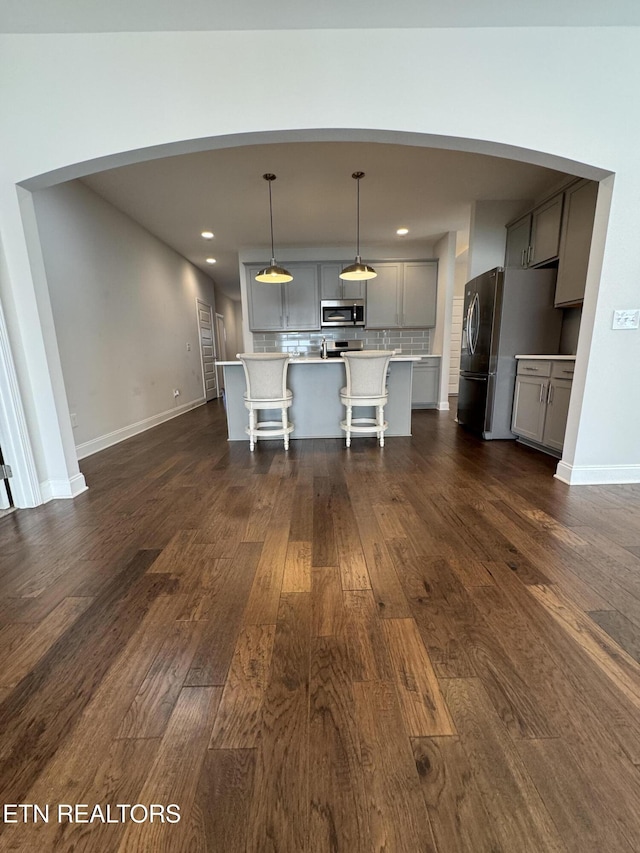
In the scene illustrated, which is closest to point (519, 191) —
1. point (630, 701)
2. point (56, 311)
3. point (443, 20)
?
point (443, 20)

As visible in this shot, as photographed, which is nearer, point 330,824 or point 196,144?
point 330,824

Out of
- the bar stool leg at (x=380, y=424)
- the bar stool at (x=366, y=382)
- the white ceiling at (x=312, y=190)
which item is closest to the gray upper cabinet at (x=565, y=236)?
the white ceiling at (x=312, y=190)

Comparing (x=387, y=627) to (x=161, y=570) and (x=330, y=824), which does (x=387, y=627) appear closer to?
(x=330, y=824)

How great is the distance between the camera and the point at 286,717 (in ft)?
2.94

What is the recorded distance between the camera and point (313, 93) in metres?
1.91

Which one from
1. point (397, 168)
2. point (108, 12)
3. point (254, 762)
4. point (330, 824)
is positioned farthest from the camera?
point (397, 168)

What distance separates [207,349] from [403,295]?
4.21 meters

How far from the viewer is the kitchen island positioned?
147 inches

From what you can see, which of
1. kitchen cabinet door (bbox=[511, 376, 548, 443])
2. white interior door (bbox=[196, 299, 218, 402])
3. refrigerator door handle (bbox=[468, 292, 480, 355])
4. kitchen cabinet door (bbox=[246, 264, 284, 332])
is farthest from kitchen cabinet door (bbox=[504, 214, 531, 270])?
white interior door (bbox=[196, 299, 218, 402])

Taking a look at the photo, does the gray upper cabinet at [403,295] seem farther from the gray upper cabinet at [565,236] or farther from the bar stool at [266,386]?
the bar stool at [266,386]

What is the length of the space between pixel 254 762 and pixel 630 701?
3.30 ft

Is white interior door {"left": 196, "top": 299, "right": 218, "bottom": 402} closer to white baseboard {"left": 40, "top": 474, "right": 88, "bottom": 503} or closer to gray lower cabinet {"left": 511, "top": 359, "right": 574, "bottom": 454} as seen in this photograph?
white baseboard {"left": 40, "top": 474, "right": 88, "bottom": 503}

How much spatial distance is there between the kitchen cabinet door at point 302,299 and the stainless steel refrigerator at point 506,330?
2.76 metres

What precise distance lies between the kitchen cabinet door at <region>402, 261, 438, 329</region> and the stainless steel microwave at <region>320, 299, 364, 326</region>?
30.5 inches
